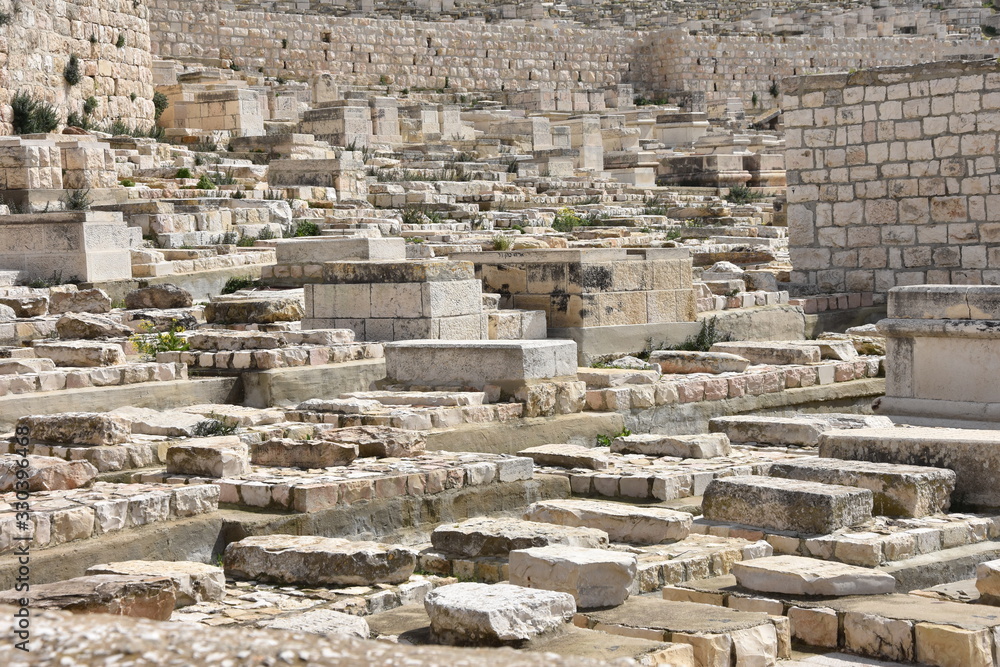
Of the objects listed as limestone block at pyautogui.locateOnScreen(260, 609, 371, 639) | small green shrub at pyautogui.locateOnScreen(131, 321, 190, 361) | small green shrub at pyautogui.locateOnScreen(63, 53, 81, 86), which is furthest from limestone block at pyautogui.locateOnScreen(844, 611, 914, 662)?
small green shrub at pyautogui.locateOnScreen(63, 53, 81, 86)

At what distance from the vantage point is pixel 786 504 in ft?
19.3

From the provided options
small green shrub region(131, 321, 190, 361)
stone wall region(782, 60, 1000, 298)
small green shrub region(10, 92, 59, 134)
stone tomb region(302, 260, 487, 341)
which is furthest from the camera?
small green shrub region(10, 92, 59, 134)

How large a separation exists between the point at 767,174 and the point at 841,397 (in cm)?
1389

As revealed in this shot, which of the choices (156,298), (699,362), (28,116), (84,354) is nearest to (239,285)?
(156,298)

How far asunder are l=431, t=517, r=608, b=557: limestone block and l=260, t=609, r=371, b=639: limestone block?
3.20 feet

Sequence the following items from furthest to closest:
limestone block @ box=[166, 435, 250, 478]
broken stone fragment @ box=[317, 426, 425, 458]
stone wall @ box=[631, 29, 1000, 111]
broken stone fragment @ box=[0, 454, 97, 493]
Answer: stone wall @ box=[631, 29, 1000, 111] → broken stone fragment @ box=[317, 426, 425, 458] → limestone block @ box=[166, 435, 250, 478] → broken stone fragment @ box=[0, 454, 97, 493]

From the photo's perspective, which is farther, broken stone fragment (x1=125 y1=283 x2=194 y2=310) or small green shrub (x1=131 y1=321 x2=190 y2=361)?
broken stone fragment (x1=125 y1=283 x2=194 y2=310)

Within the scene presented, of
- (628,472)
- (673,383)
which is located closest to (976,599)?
(628,472)

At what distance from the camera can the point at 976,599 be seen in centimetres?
508

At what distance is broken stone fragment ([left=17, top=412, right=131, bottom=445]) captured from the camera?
6.70 meters

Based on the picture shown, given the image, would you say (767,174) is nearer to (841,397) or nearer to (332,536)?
(841,397)

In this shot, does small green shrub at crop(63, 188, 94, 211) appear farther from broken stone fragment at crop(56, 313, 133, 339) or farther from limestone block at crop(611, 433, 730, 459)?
limestone block at crop(611, 433, 730, 459)

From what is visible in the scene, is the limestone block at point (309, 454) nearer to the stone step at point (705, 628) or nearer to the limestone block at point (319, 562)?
the limestone block at point (319, 562)

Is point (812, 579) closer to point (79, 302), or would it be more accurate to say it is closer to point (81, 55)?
point (79, 302)
